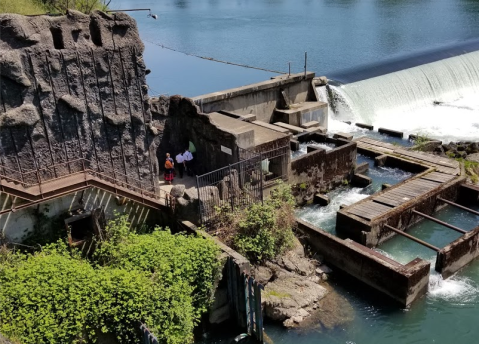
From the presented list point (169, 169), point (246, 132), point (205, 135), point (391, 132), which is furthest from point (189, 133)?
point (391, 132)

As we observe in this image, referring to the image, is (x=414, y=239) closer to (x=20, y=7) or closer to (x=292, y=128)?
(x=292, y=128)

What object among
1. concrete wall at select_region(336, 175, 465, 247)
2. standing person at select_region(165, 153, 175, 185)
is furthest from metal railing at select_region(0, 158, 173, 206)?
concrete wall at select_region(336, 175, 465, 247)

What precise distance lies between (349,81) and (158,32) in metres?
30.8

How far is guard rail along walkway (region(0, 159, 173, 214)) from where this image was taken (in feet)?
44.2

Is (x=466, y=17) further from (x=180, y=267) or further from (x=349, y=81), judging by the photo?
(x=180, y=267)

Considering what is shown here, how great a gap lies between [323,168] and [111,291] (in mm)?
12577

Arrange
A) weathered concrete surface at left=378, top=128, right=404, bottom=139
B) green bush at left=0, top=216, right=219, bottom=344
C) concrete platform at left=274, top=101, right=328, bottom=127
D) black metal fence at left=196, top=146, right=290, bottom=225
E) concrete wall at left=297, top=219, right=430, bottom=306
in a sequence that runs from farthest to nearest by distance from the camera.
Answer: weathered concrete surface at left=378, top=128, right=404, bottom=139
concrete platform at left=274, top=101, right=328, bottom=127
black metal fence at left=196, top=146, right=290, bottom=225
concrete wall at left=297, top=219, right=430, bottom=306
green bush at left=0, top=216, right=219, bottom=344

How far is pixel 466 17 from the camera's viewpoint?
60094 mm

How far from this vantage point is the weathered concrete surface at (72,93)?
13.8 metres

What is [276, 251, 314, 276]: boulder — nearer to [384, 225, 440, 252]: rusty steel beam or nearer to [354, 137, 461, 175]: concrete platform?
[384, 225, 440, 252]: rusty steel beam

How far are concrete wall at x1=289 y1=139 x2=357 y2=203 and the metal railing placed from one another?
21.4ft

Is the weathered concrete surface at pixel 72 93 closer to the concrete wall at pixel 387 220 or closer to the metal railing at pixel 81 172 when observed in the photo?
the metal railing at pixel 81 172

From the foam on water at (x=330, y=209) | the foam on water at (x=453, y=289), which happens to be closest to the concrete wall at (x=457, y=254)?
the foam on water at (x=453, y=289)

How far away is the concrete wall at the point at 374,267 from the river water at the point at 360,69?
0.40m
